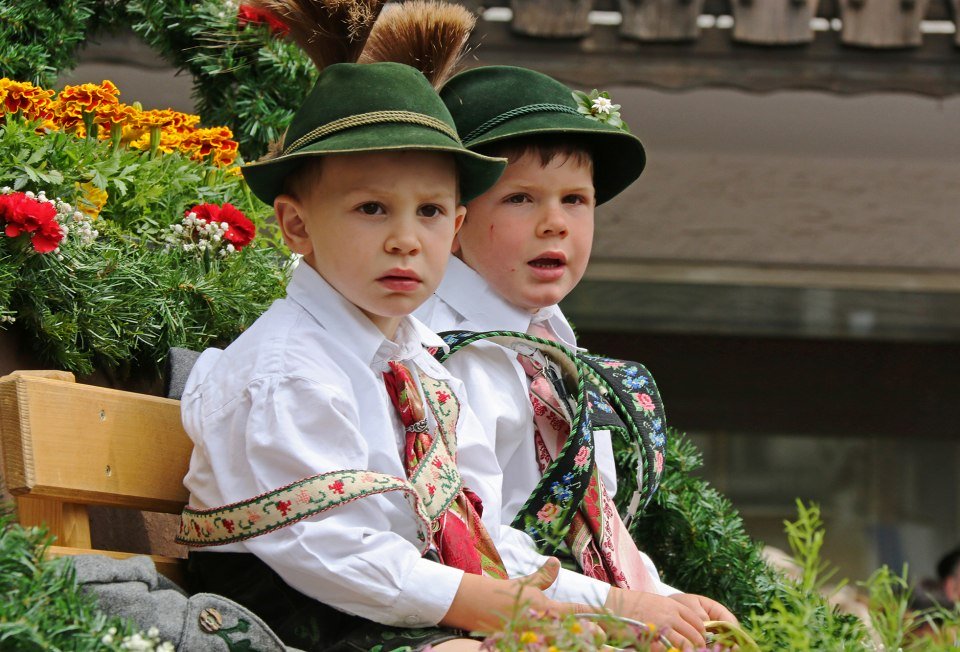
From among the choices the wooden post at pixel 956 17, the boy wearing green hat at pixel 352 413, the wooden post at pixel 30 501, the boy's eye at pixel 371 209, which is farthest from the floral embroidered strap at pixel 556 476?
the wooden post at pixel 956 17

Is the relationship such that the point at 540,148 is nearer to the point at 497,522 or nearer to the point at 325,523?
the point at 497,522

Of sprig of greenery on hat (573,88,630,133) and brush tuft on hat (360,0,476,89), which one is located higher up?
brush tuft on hat (360,0,476,89)

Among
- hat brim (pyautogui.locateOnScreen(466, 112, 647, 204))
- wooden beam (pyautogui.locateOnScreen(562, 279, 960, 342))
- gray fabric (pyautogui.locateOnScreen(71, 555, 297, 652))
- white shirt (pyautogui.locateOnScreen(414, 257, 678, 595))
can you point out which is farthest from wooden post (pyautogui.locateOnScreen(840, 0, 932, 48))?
gray fabric (pyautogui.locateOnScreen(71, 555, 297, 652))

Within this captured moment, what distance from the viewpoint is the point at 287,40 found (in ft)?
10.0

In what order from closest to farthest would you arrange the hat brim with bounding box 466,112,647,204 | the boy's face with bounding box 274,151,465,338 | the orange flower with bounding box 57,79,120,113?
the boy's face with bounding box 274,151,465,338
the hat brim with bounding box 466,112,647,204
the orange flower with bounding box 57,79,120,113

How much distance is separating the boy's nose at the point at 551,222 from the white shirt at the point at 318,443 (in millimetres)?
425

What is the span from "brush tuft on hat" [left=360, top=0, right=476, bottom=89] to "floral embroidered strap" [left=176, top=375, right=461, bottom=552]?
551 mm

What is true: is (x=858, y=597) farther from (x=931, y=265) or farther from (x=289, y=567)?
(x=931, y=265)

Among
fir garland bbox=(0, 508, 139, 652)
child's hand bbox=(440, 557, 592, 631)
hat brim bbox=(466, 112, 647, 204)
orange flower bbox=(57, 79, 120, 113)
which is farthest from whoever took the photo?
orange flower bbox=(57, 79, 120, 113)

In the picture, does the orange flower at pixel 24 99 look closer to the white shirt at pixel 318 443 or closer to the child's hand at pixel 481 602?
the white shirt at pixel 318 443

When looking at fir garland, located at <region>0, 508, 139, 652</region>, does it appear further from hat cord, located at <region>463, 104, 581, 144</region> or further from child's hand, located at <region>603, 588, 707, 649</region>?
hat cord, located at <region>463, 104, 581, 144</region>

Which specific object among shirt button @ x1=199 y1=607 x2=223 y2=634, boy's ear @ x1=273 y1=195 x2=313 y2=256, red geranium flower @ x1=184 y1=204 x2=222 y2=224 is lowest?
shirt button @ x1=199 y1=607 x2=223 y2=634

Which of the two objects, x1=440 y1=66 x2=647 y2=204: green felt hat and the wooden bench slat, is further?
x1=440 y1=66 x2=647 y2=204: green felt hat

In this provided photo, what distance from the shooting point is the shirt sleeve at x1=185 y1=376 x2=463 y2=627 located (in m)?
1.57
